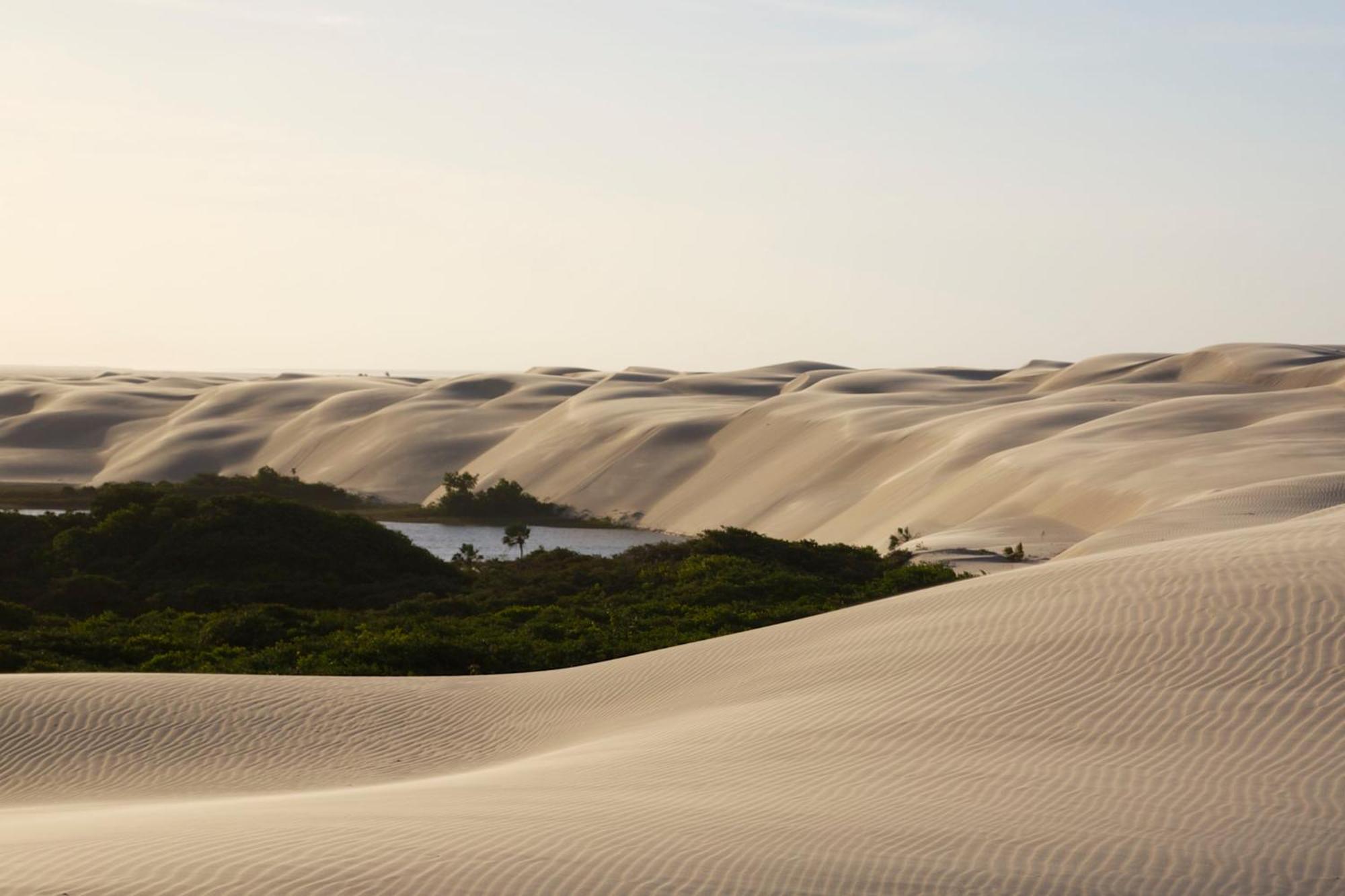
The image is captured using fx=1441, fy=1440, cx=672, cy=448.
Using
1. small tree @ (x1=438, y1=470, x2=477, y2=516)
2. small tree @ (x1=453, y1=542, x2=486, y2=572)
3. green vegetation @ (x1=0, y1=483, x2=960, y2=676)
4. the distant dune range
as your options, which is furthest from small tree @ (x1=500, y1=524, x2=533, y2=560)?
small tree @ (x1=438, y1=470, x2=477, y2=516)

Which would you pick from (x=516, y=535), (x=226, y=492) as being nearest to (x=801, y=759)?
(x=516, y=535)

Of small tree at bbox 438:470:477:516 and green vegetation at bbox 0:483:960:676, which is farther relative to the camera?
small tree at bbox 438:470:477:516

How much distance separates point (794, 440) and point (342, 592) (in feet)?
98.1

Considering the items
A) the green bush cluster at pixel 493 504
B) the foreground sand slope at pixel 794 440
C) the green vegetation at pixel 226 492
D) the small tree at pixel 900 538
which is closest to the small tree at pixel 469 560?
the small tree at pixel 900 538

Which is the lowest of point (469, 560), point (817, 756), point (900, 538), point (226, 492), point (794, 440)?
point (900, 538)

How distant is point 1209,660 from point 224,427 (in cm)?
6464

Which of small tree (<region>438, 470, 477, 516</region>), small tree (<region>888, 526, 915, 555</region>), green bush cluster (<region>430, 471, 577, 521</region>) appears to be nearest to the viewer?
small tree (<region>888, 526, 915, 555</region>)

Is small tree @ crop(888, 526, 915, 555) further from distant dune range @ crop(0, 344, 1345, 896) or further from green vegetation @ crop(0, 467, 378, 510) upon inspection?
green vegetation @ crop(0, 467, 378, 510)

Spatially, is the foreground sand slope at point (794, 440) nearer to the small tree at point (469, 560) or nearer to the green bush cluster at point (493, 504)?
the green bush cluster at point (493, 504)

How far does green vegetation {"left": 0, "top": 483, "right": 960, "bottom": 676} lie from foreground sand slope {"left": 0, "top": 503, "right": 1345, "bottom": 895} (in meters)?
2.92

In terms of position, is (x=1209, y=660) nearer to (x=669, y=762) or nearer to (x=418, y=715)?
(x=669, y=762)

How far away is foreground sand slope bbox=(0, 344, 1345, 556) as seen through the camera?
114 feet

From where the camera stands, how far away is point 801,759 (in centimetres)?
1006

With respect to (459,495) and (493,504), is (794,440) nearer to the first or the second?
(493,504)
